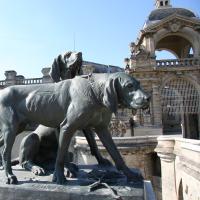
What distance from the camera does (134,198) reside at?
327cm

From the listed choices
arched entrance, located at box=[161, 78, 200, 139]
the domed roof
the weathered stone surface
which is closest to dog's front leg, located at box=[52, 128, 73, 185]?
the weathered stone surface

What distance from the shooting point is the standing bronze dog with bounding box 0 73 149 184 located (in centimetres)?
348

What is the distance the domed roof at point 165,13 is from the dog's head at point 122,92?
22.2m

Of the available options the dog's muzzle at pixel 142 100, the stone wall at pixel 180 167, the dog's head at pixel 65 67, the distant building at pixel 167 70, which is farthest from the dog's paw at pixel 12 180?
the distant building at pixel 167 70

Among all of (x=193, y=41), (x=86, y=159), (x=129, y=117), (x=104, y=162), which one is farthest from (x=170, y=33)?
(x=104, y=162)

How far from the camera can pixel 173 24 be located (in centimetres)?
2336

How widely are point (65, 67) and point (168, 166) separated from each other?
931cm

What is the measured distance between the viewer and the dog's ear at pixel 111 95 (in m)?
3.45

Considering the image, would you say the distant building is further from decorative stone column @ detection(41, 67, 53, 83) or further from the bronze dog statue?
the bronze dog statue

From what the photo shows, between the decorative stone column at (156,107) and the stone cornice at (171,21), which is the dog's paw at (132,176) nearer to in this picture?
the decorative stone column at (156,107)

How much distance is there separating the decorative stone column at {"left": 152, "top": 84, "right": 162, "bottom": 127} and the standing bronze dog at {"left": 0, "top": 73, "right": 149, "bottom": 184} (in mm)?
18213

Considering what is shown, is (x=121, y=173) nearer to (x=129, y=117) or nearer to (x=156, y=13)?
(x=129, y=117)

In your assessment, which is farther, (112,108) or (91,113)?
(91,113)

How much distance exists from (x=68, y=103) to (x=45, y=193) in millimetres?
1137
